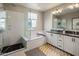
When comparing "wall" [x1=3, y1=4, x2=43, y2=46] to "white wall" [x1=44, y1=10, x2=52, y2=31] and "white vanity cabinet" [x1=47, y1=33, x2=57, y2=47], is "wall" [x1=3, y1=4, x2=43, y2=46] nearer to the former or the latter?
"white wall" [x1=44, y1=10, x2=52, y2=31]

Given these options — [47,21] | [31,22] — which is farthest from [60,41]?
[31,22]

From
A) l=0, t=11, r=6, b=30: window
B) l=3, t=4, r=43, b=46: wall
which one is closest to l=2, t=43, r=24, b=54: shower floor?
l=3, t=4, r=43, b=46: wall

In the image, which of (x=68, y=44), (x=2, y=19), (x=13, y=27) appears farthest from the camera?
(x=68, y=44)

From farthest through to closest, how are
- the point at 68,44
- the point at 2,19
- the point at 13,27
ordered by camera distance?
the point at 68,44 < the point at 13,27 < the point at 2,19

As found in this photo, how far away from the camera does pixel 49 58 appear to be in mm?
1279

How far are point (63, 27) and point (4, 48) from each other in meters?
1.25

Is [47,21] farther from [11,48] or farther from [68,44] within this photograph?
[11,48]

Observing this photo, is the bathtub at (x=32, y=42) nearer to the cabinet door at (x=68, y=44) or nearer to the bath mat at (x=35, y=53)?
the bath mat at (x=35, y=53)

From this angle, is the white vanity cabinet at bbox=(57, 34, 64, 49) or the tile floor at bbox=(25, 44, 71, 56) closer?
the tile floor at bbox=(25, 44, 71, 56)

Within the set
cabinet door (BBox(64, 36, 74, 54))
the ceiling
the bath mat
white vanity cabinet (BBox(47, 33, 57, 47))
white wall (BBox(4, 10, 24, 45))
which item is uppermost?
the ceiling

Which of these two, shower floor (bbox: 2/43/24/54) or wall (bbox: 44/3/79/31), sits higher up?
wall (bbox: 44/3/79/31)

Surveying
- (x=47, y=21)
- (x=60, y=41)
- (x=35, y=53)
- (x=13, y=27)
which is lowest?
(x=35, y=53)

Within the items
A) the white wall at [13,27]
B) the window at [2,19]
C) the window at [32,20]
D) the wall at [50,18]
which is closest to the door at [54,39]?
the wall at [50,18]

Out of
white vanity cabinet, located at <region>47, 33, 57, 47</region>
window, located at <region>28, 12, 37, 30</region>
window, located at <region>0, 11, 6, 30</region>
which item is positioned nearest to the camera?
window, located at <region>0, 11, 6, 30</region>
